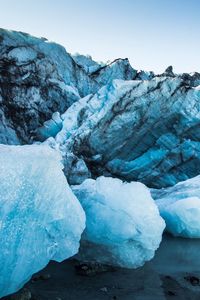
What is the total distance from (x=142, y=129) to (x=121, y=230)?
865 centimetres

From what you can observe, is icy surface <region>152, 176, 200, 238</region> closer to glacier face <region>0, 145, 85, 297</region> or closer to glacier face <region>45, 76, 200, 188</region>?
glacier face <region>45, 76, 200, 188</region>

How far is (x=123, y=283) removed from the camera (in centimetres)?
593

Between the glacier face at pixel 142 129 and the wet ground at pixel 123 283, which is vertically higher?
the wet ground at pixel 123 283

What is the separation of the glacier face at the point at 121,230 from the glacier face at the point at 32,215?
1332mm

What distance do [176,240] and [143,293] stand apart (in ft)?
14.4

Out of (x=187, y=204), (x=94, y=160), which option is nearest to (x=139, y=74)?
(x=94, y=160)

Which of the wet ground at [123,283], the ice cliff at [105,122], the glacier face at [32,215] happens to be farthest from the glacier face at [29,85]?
the glacier face at [32,215]

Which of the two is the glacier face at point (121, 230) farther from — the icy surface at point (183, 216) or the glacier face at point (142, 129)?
the glacier face at point (142, 129)

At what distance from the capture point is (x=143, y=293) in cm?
555

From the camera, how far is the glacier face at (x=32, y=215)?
4.68 meters

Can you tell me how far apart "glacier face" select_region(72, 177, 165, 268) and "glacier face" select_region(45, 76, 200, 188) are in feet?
23.3

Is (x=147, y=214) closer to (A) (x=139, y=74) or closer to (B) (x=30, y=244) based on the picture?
(B) (x=30, y=244)

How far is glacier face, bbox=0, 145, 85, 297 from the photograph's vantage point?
4.68 meters

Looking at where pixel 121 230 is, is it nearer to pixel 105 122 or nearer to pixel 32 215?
pixel 32 215
